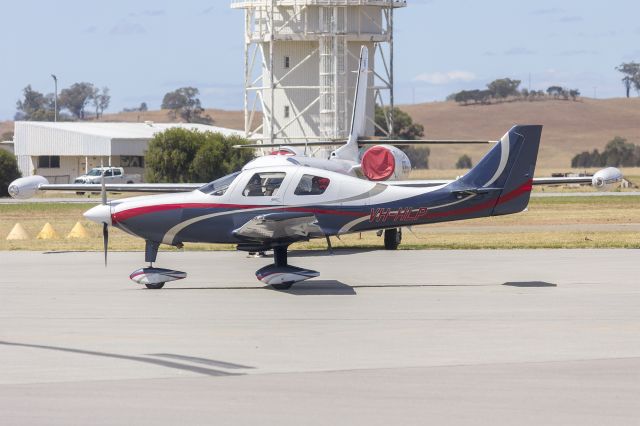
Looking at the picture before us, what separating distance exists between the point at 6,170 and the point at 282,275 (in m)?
53.1

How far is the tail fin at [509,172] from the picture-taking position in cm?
1869

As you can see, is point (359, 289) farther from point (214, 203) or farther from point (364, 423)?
point (364, 423)

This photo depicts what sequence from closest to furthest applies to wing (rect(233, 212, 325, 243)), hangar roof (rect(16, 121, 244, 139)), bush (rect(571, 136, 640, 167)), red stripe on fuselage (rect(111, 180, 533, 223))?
wing (rect(233, 212, 325, 243)) < red stripe on fuselage (rect(111, 180, 533, 223)) < hangar roof (rect(16, 121, 244, 139)) < bush (rect(571, 136, 640, 167))

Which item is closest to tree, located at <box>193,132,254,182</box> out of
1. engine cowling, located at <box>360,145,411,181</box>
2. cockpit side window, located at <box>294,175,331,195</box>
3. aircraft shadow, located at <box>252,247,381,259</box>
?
engine cowling, located at <box>360,145,411,181</box>

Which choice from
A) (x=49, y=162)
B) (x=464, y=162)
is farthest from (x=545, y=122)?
(x=49, y=162)

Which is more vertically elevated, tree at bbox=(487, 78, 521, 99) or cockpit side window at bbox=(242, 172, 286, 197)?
tree at bbox=(487, 78, 521, 99)

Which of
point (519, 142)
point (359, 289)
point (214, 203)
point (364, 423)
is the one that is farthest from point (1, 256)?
point (364, 423)

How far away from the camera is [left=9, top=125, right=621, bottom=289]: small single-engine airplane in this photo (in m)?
17.7

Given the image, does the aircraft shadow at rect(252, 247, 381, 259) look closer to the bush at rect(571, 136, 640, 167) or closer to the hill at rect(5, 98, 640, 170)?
the bush at rect(571, 136, 640, 167)

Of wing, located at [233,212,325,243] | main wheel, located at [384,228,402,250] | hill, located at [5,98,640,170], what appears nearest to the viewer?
wing, located at [233,212,325,243]

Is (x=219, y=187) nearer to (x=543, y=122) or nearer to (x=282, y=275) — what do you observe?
(x=282, y=275)

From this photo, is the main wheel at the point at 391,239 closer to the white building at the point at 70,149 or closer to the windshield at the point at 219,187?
the windshield at the point at 219,187

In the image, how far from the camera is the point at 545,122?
159m

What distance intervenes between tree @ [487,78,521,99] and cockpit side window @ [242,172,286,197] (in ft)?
561
